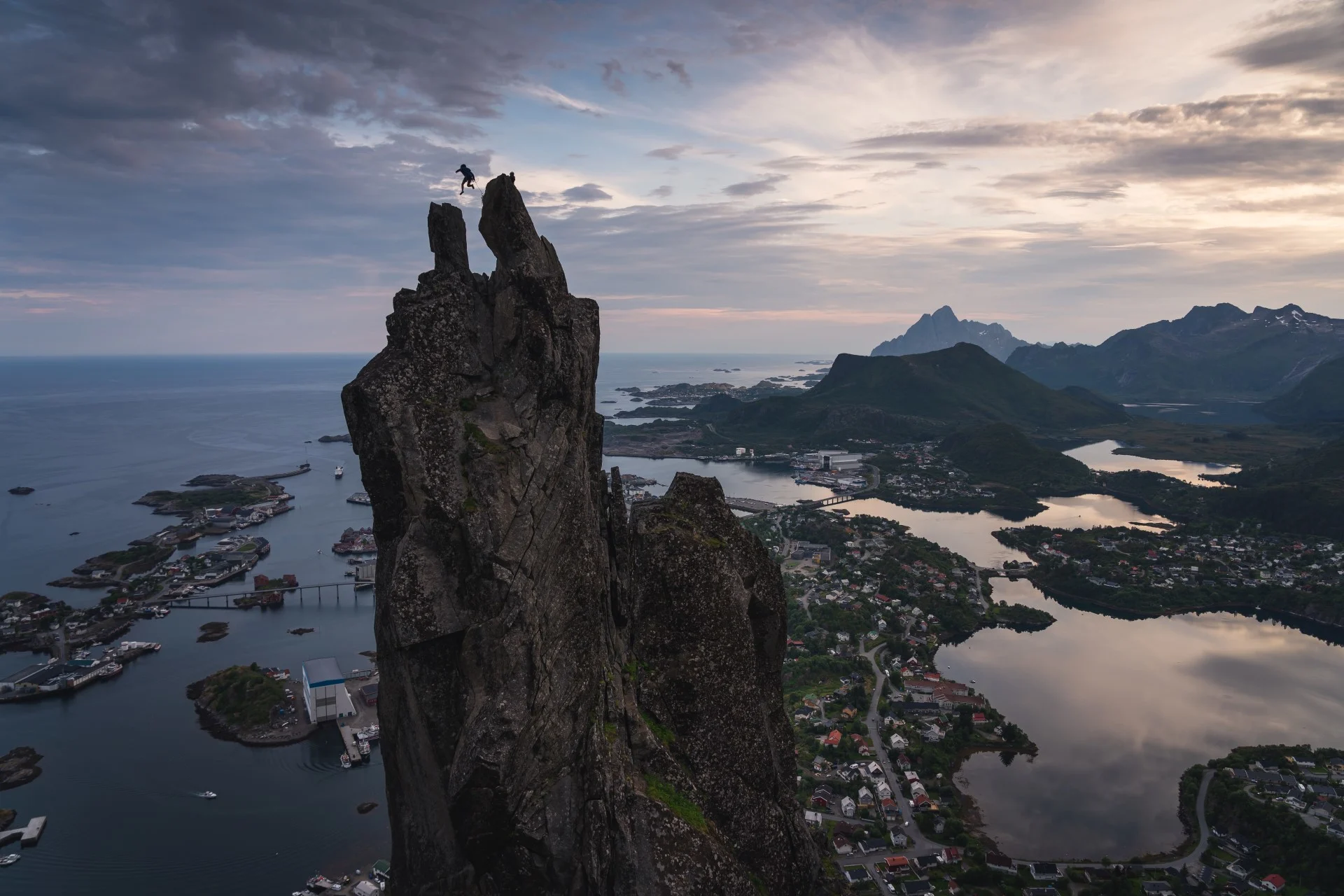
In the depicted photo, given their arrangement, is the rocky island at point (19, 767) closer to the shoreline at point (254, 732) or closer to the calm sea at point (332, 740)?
the calm sea at point (332, 740)

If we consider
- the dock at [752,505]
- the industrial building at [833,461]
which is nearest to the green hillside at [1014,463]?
the industrial building at [833,461]

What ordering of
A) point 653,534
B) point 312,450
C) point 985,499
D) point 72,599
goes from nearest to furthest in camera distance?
point 653,534 < point 72,599 < point 985,499 < point 312,450

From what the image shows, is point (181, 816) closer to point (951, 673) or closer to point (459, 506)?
point (459, 506)

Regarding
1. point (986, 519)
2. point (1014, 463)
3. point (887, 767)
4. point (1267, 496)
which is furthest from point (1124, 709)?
point (1014, 463)

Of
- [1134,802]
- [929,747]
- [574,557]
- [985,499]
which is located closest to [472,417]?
[574,557]

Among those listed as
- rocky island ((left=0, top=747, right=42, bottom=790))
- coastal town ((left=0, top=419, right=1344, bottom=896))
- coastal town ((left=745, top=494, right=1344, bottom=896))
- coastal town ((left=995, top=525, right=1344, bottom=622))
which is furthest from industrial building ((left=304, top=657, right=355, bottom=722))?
coastal town ((left=995, top=525, right=1344, bottom=622))

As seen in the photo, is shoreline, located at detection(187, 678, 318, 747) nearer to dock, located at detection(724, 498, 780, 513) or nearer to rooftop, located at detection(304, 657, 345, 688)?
rooftop, located at detection(304, 657, 345, 688)
